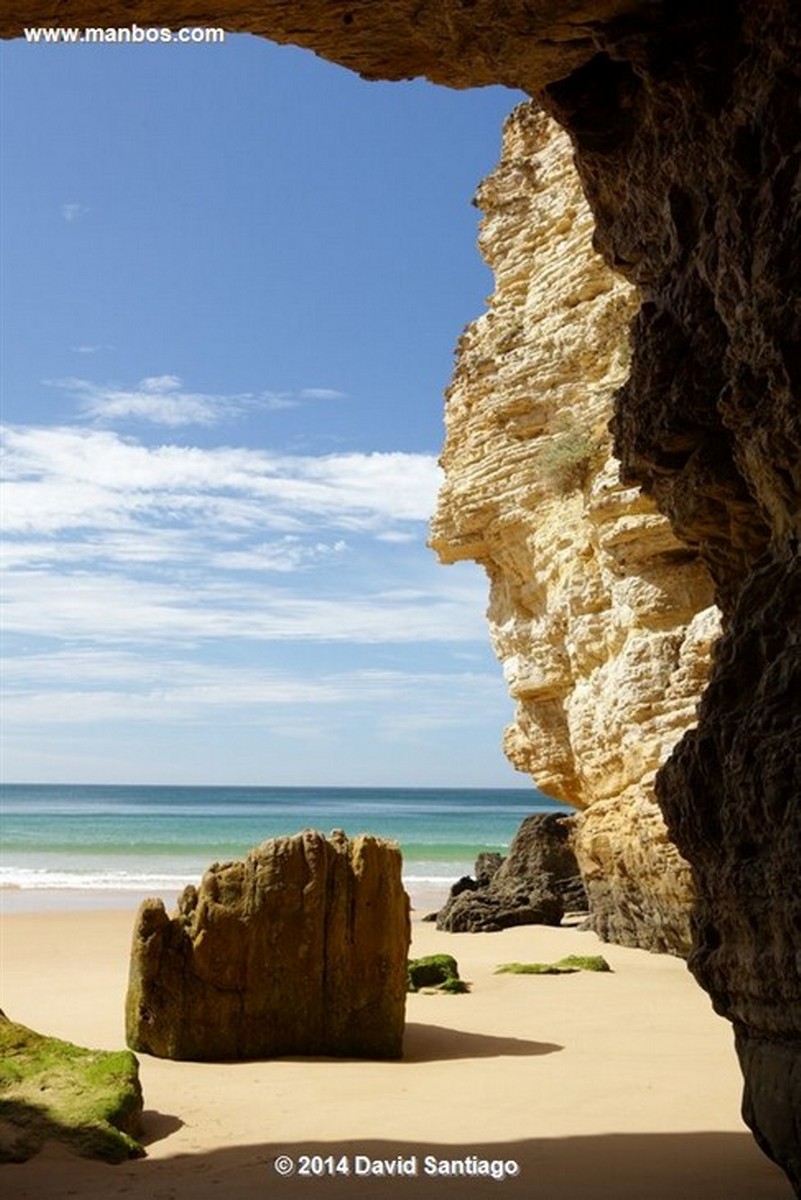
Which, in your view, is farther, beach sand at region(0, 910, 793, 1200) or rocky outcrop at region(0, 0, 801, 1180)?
beach sand at region(0, 910, 793, 1200)

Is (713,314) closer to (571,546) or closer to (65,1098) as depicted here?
(65,1098)

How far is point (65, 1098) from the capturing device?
6352mm

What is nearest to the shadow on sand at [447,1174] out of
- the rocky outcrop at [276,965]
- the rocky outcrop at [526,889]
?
the rocky outcrop at [276,965]

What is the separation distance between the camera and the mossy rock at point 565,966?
13.1 metres

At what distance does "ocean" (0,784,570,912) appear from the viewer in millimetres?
32250

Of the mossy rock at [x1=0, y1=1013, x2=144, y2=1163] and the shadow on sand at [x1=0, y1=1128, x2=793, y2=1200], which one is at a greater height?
the mossy rock at [x1=0, y1=1013, x2=144, y2=1163]

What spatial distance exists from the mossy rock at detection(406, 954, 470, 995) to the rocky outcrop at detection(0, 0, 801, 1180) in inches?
285

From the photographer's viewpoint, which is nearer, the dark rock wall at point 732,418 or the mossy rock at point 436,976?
the dark rock wall at point 732,418

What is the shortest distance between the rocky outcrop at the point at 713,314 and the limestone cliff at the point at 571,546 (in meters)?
7.70

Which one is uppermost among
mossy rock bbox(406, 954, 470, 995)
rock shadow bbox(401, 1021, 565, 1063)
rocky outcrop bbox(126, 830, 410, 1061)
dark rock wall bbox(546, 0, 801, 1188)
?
dark rock wall bbox(546, 0, 801, 1188)

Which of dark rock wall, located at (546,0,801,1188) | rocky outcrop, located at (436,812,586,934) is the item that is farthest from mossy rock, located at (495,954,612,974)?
dark rock wall, located at (546,0,801,1188)

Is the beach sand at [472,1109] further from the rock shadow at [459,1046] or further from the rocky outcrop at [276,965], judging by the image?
the rocky outcrop at [276,965]

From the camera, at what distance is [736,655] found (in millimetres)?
4809

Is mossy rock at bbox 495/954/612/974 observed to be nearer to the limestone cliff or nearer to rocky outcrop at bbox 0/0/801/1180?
the limestone cliff
